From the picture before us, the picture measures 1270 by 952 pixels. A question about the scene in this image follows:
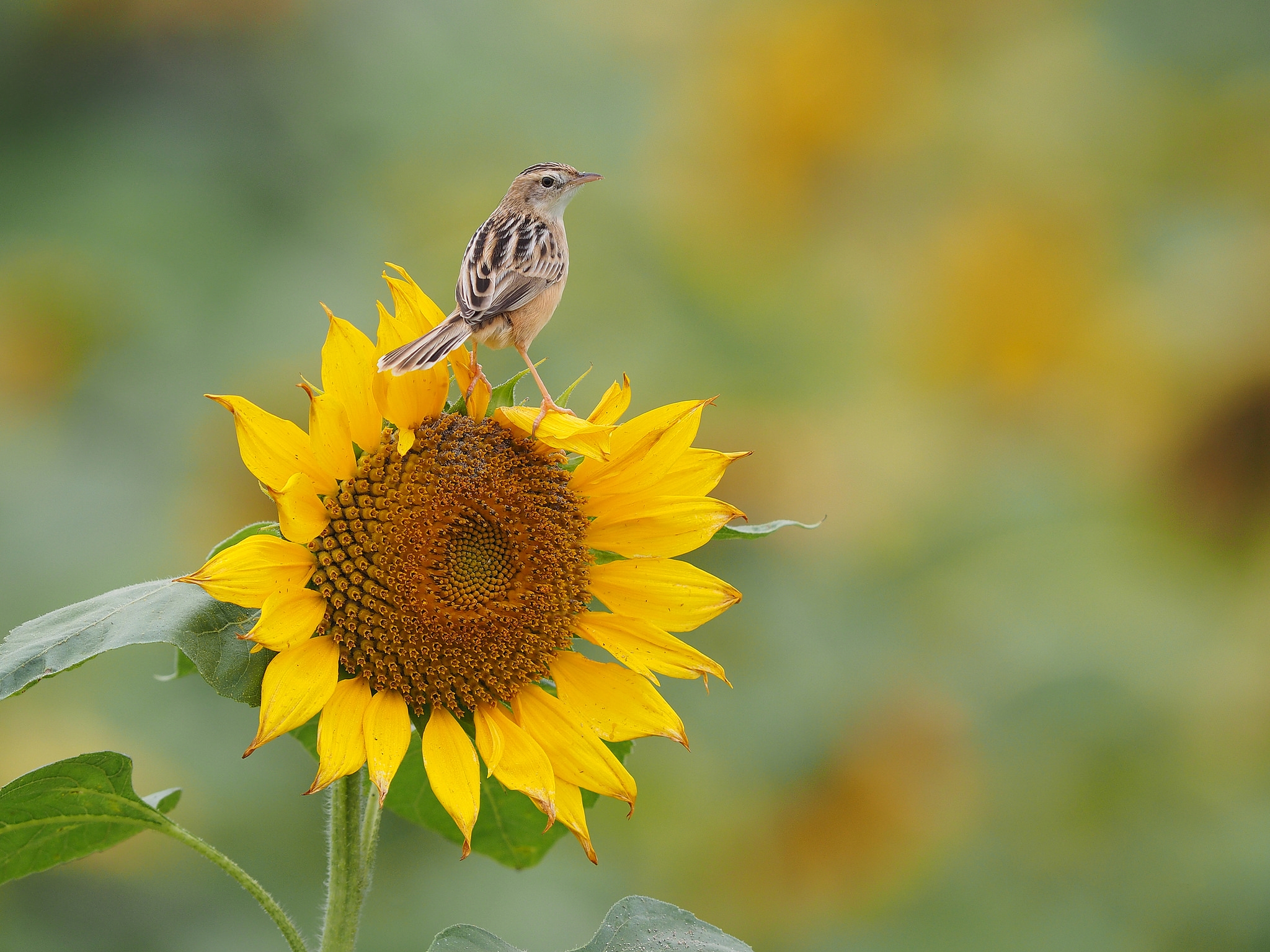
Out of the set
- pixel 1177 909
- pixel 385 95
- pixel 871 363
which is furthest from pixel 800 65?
pixel 1177 909

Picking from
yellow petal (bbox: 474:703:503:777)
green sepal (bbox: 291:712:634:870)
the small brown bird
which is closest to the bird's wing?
the small brown bird

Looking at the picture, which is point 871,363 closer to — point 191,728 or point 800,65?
point 800,65

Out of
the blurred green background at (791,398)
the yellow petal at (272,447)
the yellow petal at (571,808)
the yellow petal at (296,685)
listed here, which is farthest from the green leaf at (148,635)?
the blurred green background at (791,398)

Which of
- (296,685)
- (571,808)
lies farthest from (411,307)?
(571,808)

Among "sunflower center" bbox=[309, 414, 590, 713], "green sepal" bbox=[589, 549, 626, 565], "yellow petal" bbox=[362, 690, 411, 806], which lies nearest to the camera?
"yellow petal" bbox=[362, 690, 411, 806]

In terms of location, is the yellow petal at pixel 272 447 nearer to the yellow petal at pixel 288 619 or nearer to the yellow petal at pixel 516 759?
the yellow petal at pixel 288 619

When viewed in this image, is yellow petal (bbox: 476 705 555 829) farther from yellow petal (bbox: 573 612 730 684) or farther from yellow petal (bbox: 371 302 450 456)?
yellow petal (bbox: 371 302 450 456)
